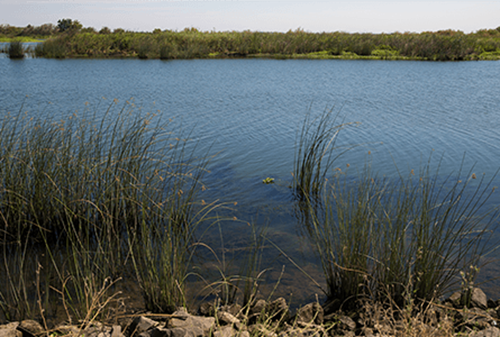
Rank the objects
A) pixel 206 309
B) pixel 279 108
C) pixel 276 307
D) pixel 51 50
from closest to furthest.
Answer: pixel 276 307, pixel 206 309, pixel 279 108, pixel 51 50

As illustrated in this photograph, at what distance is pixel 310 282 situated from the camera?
3115mm

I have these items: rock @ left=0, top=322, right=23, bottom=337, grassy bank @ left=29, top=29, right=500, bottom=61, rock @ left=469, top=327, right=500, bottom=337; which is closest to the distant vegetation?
grassy bank @ left=29, top=29, right=500, bottom=61

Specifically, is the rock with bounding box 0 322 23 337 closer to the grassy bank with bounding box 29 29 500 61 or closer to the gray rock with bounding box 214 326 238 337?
the gray rock with bounding box 214 326 238 337

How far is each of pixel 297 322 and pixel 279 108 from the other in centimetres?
764

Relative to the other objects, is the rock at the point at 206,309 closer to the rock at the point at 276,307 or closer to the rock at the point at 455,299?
the rock at the point at 276,307

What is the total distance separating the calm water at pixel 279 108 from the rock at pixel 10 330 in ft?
6.08

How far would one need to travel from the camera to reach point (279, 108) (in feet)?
31.3

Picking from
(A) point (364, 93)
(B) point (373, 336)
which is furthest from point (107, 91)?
(B) point (373, 336)

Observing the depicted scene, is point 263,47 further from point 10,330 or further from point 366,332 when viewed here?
point 10,330

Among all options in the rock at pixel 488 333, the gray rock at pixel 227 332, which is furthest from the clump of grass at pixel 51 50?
the rock at pixel 488 333

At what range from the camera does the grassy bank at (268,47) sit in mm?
22227

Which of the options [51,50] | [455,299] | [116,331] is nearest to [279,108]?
[455,299]

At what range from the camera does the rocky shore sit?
2.26 m

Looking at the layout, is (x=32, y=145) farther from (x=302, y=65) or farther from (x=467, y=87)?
(x=302, y=65)
